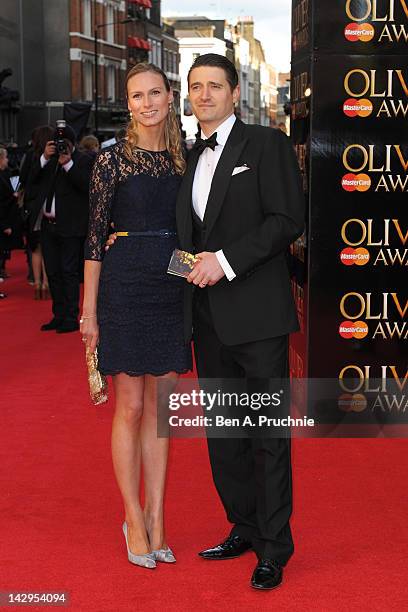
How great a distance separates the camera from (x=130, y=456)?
4086 mm

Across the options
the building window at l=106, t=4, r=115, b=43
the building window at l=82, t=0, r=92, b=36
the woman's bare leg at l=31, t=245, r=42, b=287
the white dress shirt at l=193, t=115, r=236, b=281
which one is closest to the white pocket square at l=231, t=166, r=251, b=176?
the white dress shirt at l=193, t=115, r=236, b=281

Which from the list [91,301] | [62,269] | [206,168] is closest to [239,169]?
[206,168]

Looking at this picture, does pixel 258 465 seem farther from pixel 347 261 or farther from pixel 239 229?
pixel 347 261

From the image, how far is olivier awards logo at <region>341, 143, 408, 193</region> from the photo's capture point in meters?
5.70

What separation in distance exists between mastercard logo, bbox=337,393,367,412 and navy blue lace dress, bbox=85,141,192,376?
2242 millimetres

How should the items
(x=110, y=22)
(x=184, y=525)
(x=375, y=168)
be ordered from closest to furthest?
(x=184, y=525), (x=375, y=168), (x=110, y=22)

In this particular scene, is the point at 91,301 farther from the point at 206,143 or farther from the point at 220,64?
the point at 220,64

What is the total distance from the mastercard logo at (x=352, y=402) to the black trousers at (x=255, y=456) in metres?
2.02

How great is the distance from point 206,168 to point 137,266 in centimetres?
45

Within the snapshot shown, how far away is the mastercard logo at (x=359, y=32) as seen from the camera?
18.4 ft

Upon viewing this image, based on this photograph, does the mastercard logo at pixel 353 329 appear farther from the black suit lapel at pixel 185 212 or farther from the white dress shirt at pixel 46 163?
the white dress shirt at pixel 46 163

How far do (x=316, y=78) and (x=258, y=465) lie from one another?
8.49 feet

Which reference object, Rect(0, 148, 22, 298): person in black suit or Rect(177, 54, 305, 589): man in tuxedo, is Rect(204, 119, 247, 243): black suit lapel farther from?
Rect(0, 148, 22, 298): person in black suit

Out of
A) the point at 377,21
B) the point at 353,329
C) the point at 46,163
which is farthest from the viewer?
the point at 46,163
